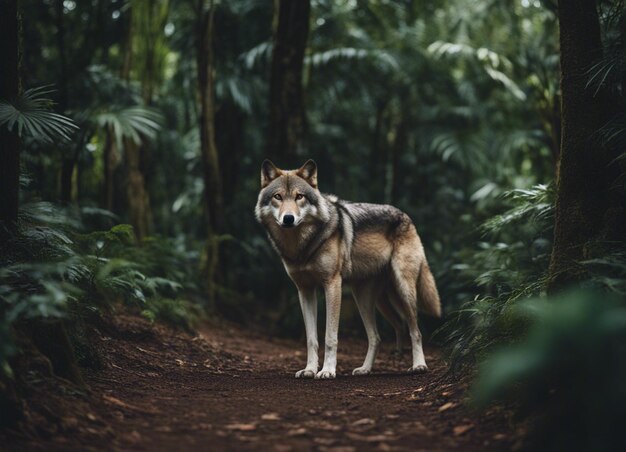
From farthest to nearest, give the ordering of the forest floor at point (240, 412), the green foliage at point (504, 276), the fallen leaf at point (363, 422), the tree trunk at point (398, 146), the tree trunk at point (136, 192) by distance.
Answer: the tree trunk at point (398, 146)
the tree trunk at point (136, 192)
the green foliage at point (504, 276)
the fallen leaf at point (363, 422)
the forest floor at point (240, 412)

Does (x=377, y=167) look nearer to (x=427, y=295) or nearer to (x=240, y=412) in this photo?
(x=427, y=295)

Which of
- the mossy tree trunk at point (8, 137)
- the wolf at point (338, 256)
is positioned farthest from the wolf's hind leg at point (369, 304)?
the mossy tree trunk at point (8, 137)

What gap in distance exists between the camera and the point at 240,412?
3521 mm

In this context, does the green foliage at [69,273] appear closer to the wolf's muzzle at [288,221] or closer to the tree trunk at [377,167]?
the wolf's muzzle at [288,221]

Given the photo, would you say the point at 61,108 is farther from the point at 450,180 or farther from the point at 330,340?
the point at 450,180

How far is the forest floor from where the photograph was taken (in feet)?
9.32

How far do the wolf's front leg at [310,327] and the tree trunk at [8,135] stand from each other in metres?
2.63

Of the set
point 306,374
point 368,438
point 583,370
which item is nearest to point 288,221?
point 306,374

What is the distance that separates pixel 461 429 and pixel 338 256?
2725 millimetres

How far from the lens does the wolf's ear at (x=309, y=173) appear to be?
5662 mm

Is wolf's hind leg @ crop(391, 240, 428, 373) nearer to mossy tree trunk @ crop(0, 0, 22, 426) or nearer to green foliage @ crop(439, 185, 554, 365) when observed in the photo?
green foliage @ crop(439, 185, 554, 365)

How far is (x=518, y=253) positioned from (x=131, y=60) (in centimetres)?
647

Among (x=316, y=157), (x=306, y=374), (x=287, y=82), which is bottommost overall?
(x=306, y=374)

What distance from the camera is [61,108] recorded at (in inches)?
268
